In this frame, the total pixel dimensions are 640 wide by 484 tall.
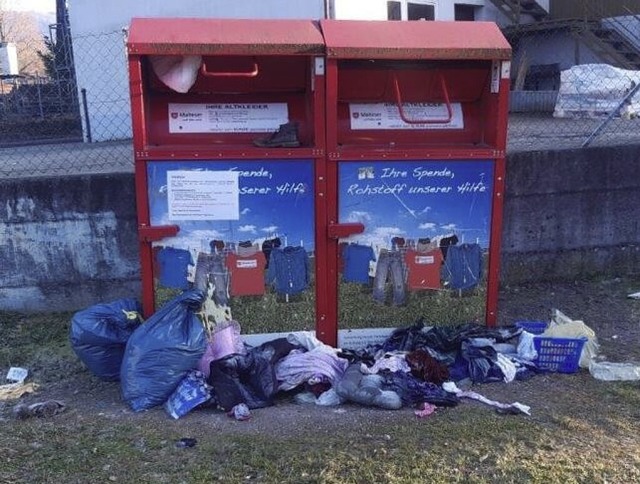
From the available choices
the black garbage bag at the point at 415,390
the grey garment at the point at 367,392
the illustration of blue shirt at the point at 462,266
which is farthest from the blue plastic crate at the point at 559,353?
the grey garment at the point at 367,392

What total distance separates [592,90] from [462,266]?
7.50 m

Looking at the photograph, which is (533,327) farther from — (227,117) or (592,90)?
(592,90)

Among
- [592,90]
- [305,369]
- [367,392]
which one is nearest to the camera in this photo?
[367,392]

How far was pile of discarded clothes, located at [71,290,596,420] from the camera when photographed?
135 inches

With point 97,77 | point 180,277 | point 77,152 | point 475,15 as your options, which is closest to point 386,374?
point 180,277

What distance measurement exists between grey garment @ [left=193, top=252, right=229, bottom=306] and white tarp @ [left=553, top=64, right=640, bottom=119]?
790cm

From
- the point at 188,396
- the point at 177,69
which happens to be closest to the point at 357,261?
the point at 188,396

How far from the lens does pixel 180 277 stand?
3.77 meters

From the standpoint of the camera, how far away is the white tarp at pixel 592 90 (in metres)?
9.98

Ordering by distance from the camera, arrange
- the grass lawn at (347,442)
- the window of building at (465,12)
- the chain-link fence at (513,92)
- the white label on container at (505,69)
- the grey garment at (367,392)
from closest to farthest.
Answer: the grass lawn at (347,442), the grey garment at (367,392), the white label on container at (505,69), the chain-link fence at (513,92), the window of building at (465,12)

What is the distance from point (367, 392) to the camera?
3412 mm

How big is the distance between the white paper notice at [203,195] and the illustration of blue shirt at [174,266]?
20cm

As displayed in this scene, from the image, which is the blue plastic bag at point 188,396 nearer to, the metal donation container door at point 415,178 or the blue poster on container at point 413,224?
the metal donation container door at point 415,178

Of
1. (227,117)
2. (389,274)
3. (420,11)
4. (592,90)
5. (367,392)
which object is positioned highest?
(420,11)
